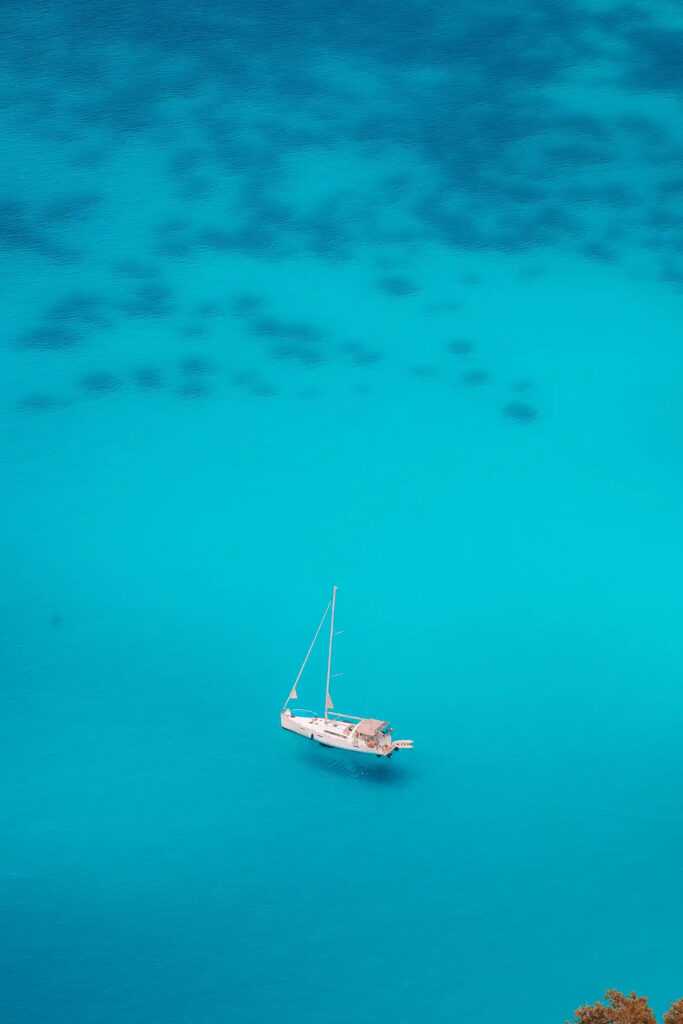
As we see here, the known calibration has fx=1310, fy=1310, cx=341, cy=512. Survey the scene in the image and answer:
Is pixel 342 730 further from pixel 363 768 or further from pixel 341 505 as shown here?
pixel 341 505

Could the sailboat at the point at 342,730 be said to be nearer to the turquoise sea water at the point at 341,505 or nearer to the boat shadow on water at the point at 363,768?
the boat shadow on water at the point at 363,768

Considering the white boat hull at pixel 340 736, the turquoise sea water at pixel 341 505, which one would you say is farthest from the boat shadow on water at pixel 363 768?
the white boat hull at pixel 340 736

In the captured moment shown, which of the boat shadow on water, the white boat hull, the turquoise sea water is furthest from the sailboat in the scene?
the turquoise sea water

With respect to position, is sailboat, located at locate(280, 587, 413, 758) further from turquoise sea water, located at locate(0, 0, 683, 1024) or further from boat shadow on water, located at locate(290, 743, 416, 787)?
turquoise sea water, located at locate(0, 0, 683, 1024)

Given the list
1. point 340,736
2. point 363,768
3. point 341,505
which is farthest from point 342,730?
point 341,505

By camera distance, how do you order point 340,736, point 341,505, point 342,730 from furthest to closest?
point 341,505
point 342,730
point 340,736

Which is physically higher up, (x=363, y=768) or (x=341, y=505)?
(x=341, y=505)
